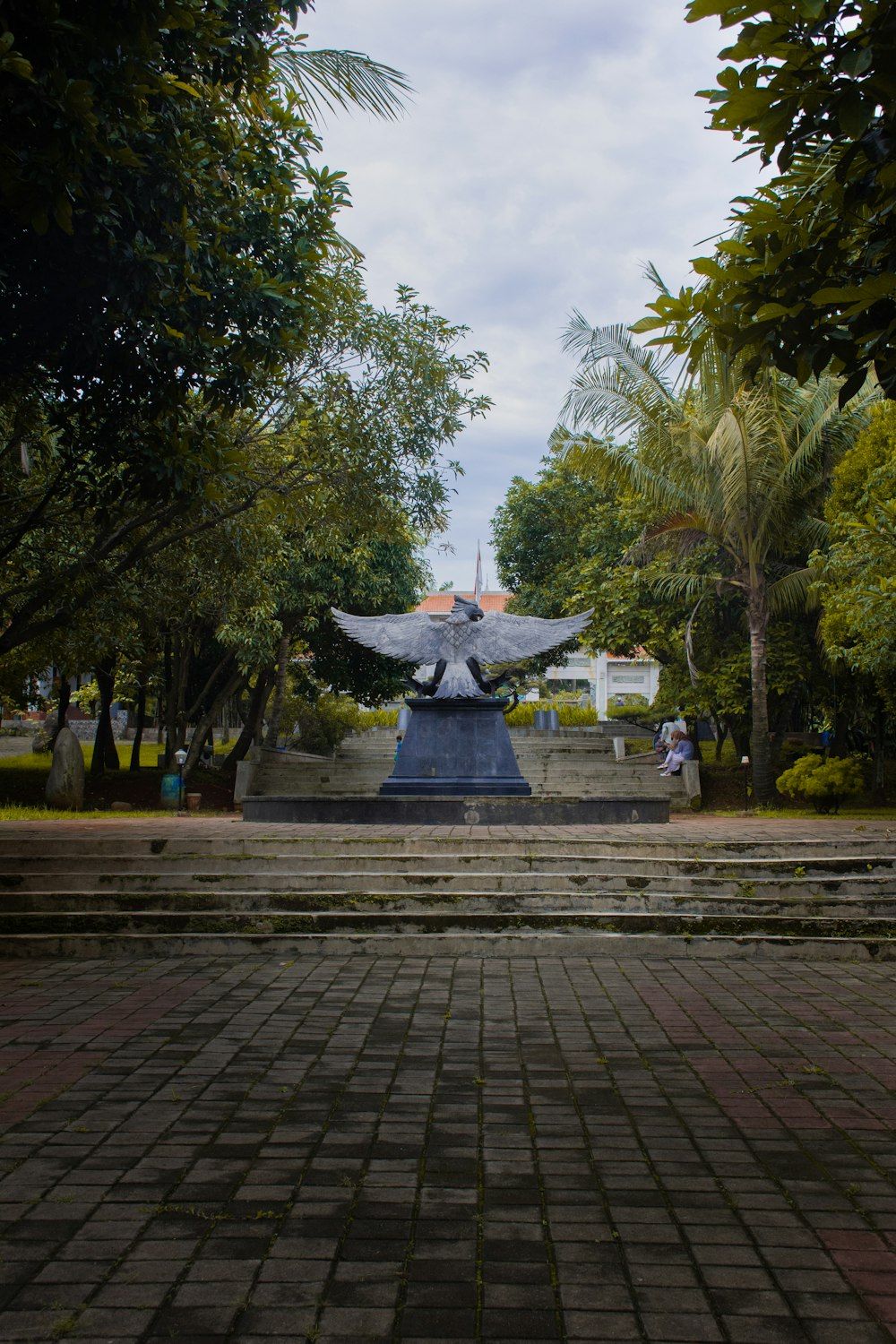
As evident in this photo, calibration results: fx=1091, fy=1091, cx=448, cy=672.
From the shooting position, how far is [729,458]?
17.0 metres

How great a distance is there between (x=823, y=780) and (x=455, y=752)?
6155mm

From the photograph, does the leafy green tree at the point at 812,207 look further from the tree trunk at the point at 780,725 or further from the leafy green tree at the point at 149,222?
the tree trunk at the point at 780,725

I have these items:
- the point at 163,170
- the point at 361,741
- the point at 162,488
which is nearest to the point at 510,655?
the point at 162,488

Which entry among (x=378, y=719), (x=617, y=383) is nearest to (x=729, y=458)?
(x=617, y=383)

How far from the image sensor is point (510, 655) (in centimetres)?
1564

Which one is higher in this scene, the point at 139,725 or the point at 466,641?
the point at 466,641

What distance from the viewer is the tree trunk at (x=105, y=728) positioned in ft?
76.7

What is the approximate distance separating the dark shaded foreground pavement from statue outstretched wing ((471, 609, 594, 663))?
955cm

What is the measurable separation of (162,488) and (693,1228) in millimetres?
5815

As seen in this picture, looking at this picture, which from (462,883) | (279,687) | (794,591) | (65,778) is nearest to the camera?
(462,883)

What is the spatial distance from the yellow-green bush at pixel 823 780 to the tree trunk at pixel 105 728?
44.2 ft

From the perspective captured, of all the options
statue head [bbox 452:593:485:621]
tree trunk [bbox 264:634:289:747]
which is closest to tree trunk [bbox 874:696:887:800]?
statue head [bbox 452:593:485:621]

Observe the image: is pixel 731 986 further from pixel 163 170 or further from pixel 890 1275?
pixel 163 170

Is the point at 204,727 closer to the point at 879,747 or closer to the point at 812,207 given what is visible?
the point at 879,747
